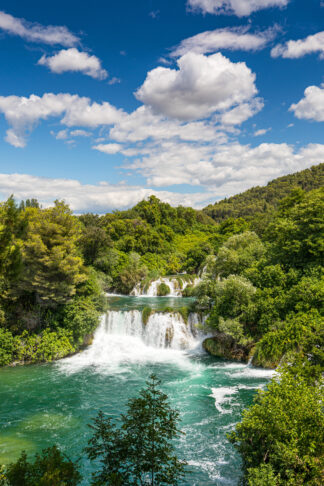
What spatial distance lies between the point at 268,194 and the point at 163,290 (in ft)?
330

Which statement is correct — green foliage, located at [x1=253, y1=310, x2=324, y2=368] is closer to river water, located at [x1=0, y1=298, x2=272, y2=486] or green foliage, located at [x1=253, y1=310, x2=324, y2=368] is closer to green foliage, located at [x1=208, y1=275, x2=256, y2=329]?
river water, located at [x1=0, y1=298, x2=272, y2=486]

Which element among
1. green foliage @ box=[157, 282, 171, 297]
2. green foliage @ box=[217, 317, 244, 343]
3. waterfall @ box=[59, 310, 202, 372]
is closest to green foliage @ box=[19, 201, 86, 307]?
waterfall @ box=[59, 310, 202, 372]

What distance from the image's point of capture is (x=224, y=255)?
2555cm

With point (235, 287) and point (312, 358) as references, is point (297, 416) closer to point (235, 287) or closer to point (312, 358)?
point (312, 358)

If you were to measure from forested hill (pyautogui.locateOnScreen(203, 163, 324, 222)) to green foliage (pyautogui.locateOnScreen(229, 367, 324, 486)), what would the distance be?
92.5 m

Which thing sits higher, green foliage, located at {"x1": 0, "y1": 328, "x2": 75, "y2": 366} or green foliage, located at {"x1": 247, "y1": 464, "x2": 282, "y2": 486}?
green foliage, located at {"x1": 247, "y1": 464, "x2": 282, "y2": 486}

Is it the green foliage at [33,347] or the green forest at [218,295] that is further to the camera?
the green foliage at [33,347]

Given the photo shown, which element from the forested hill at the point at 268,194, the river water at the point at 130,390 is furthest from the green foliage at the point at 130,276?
the forested hill at the point at 268,194

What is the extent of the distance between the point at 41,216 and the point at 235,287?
15.2m

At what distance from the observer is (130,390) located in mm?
16578

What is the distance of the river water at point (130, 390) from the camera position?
11602mm

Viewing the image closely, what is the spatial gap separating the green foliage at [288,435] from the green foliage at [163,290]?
3104cm

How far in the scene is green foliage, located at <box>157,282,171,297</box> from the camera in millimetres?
39281

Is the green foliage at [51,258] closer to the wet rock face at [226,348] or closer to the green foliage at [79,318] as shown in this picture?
the green foliage at [79,318]
